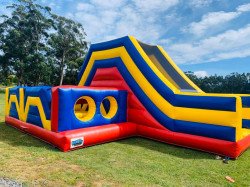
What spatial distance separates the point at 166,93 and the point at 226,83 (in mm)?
39805

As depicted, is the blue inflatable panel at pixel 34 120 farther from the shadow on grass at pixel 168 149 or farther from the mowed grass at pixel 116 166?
the shadow on grass at pixel 168 149

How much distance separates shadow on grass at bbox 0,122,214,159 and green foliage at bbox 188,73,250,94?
37399mm

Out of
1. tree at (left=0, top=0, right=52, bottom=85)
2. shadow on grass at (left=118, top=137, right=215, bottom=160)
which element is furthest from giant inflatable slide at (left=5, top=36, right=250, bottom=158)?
tree at (left=0, top=0, right=52, bottom=85)

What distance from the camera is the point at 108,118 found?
5789 mm

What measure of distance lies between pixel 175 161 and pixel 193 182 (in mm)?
849

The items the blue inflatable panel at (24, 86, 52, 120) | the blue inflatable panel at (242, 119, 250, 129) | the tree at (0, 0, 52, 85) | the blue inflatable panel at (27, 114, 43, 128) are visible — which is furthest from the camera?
the tree at (0, 0, 52, 85)

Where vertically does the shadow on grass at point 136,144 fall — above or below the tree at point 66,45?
below

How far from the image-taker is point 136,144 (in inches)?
209

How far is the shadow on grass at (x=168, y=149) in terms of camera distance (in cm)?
452

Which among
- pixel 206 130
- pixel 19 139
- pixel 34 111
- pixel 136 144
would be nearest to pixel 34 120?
pixel 34 111

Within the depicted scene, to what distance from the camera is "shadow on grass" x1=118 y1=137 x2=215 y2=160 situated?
4.52 meters

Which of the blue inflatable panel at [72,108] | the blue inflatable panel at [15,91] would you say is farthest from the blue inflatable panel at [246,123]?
the blue inflatable panel at [15,91]

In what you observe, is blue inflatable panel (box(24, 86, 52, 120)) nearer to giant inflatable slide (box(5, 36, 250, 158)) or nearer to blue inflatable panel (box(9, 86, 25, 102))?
giant inflatable slide (box(5, 36, 250, 158))

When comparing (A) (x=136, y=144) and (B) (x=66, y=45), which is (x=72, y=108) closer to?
(A) (x=136, y=144)
